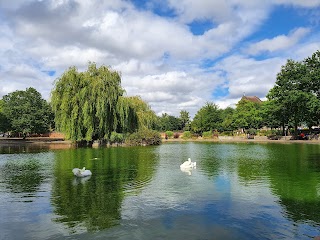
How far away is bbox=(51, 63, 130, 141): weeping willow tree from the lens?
37.6 m

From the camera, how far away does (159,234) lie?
784 centimetres

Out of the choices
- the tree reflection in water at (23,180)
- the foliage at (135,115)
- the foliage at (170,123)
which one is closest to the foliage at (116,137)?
the foliage at (135,115)

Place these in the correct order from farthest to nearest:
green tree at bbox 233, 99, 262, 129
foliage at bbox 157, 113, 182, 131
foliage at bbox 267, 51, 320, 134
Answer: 1. foliage at bbox 157, 113, 182, 131
2. green tree at bbox 233, 99, 262, 129
3. foliage at bbox 267, 51, 320, 134

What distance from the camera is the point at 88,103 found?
3762cm

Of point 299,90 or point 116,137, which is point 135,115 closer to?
point 116,137

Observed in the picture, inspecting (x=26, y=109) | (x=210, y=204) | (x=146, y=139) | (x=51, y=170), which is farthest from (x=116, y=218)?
(x=26, y=109)

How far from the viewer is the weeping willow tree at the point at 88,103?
123 feet

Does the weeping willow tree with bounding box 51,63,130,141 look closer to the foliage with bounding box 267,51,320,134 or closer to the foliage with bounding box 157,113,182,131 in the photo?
the foliage with bounding box 267,51,320,134

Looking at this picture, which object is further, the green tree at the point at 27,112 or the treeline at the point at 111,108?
the green tree at the point at 27,112

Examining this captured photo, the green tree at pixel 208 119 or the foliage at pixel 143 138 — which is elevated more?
the green tree at pixel 208 119

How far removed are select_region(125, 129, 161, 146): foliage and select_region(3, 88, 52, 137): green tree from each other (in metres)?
29.2

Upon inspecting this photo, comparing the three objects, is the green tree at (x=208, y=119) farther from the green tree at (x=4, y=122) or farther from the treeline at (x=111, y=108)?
the green tree at (x=4, y=122)

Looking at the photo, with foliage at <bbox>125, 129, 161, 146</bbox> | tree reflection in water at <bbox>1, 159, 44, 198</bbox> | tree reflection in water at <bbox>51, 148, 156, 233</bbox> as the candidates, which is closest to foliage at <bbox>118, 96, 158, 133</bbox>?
foliage at <bbox>125, 129, 161, 146</bbox>

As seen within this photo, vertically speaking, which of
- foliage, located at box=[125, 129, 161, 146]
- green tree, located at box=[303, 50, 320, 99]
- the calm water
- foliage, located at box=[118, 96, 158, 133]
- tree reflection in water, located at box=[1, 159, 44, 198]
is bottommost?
the calm water
